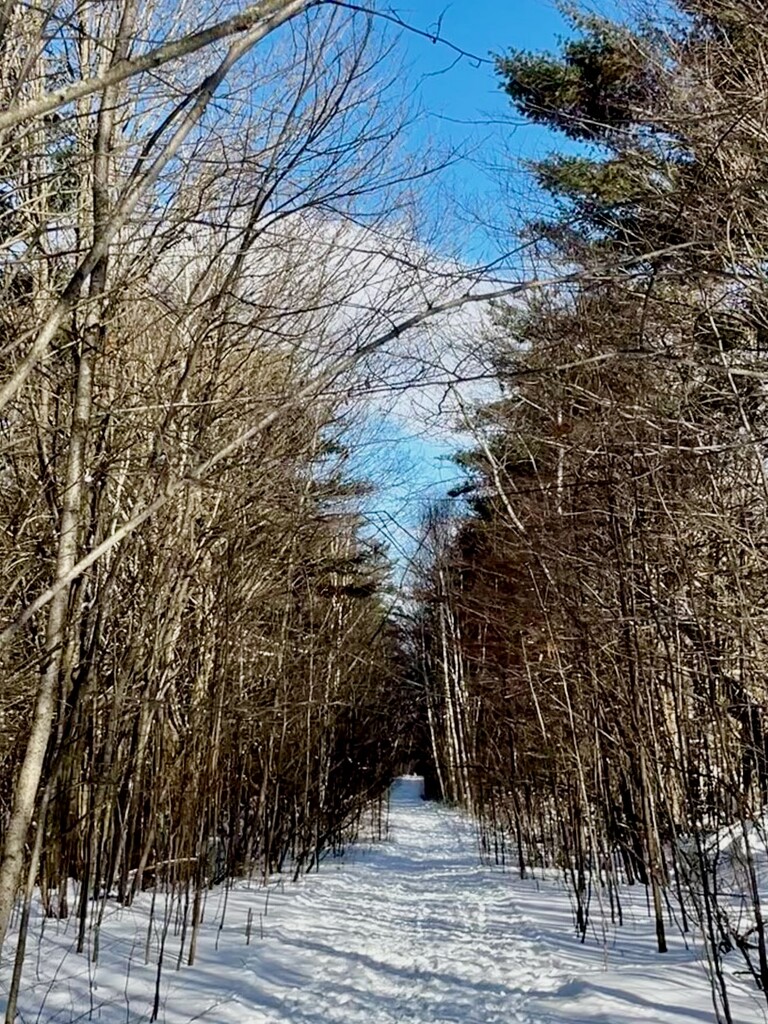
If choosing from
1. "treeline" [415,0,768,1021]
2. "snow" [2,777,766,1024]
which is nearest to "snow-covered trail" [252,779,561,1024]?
"snow" [2,777,766,1024]

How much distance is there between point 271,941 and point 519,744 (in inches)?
208

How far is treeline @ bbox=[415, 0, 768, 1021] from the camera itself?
3.67 metres

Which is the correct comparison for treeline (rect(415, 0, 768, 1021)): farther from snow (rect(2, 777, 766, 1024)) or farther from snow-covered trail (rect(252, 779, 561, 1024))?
snow-covered trail (rect(252, 779, 561, 1024))

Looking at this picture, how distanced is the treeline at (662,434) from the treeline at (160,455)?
3.20 feet

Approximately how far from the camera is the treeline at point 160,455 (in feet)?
8.23

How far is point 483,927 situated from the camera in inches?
275

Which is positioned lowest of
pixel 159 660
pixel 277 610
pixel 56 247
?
pixel 159 660

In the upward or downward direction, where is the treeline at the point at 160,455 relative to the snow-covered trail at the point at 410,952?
upward

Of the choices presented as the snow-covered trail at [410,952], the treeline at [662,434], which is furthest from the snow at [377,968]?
the treeline at [662,434]

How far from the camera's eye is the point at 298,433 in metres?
5.61

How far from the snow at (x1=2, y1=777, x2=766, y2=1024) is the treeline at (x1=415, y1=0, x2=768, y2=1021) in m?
0.35

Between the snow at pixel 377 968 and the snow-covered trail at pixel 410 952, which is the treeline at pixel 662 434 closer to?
the snow at pixel 377 968

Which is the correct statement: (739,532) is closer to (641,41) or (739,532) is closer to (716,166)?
(716,166)

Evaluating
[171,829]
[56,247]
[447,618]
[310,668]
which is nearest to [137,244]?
[56,247]
